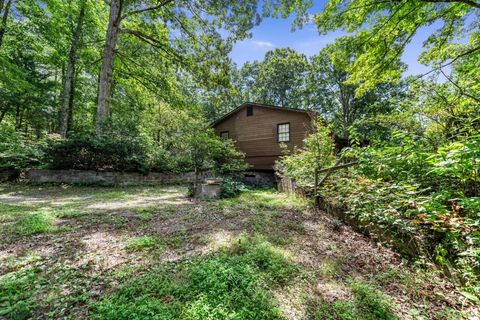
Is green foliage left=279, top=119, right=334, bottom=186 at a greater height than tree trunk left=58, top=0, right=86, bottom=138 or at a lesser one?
lesser

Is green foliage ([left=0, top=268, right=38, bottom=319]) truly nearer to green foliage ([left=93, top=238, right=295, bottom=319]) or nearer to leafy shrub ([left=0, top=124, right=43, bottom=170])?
green foliage ([left=93, top=238, right=295, bottom=319])

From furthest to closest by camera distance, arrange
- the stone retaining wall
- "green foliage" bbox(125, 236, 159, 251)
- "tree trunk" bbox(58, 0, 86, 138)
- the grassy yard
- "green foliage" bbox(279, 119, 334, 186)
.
A: 1. "tree trunk" bbox(58, 0, 86, 138)
2. the stone retaining wall
3. "green foliage" bbox(279, 119, 334, 186)
4. "green foliage" bbox(125, 236, 159, 251)
5. the grassy yard

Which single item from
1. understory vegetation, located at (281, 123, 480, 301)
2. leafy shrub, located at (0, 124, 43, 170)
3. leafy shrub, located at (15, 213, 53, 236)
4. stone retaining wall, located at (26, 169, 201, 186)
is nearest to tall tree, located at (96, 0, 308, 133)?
stone retaining wall, located at (26, 169, 201, 186)

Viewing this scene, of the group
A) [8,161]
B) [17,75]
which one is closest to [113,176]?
[8,161]

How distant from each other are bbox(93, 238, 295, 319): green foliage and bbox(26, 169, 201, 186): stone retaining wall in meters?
8.07

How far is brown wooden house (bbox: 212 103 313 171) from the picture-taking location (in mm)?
11766

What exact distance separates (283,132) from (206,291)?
11072mm

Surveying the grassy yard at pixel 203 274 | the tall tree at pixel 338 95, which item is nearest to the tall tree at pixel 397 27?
the grassy yard at pixel 203 274

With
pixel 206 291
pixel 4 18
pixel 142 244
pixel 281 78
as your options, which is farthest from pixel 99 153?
pixel 281 78

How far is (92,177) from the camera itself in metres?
8.66

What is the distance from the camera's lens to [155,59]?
12.0m

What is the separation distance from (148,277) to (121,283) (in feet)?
0.81

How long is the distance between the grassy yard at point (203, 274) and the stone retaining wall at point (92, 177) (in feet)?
16.4

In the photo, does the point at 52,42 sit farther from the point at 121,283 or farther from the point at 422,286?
the point at 422,286
